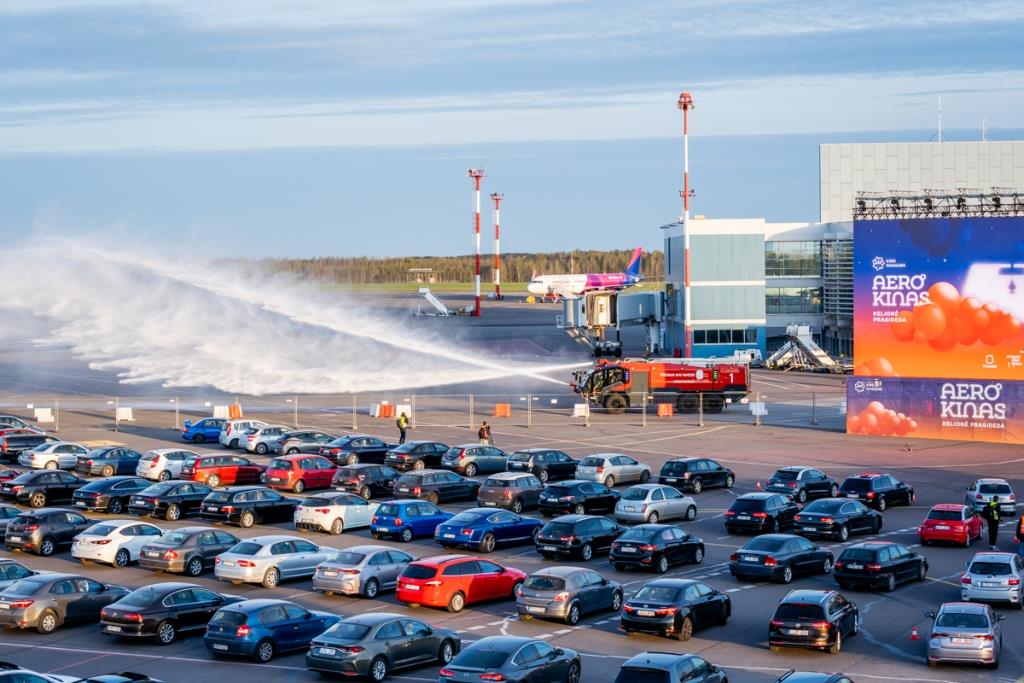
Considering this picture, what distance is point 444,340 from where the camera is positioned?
374 feet

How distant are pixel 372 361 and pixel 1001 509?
55805mm

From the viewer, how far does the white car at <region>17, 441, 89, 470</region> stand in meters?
47.7

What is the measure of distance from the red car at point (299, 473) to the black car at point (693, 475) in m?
11.9

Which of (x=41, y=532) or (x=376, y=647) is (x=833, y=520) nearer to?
(x=376, y=647)

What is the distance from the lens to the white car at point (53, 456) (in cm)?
4769

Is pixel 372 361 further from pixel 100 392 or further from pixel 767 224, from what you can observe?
pixel 767 224

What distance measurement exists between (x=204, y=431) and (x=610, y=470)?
20759 mm

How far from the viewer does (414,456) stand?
157ft

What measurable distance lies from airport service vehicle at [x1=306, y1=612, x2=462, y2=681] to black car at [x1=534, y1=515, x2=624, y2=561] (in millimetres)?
9300

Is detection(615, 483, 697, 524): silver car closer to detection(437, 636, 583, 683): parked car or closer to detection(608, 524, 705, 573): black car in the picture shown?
detection(608, 524, 705, 573): black car

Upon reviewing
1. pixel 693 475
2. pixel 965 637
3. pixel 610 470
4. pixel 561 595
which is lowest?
pixel 965 637

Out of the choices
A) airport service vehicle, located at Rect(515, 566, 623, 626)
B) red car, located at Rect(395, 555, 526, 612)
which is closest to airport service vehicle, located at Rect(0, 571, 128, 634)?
red car, located at Rect(395, 555, 526, 612)

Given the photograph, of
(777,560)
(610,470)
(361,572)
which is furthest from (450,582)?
(610,470)

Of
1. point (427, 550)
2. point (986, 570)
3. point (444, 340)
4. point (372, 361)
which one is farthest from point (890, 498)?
point (444, 340)
